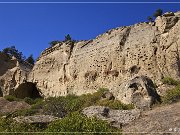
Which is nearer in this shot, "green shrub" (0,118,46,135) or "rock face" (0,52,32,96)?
"green shrub" (0,118,46,135)

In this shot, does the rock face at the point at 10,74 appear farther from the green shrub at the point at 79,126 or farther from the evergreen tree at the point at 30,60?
the green shrub at the point at 79,126

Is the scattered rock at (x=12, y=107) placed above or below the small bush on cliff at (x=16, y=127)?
above

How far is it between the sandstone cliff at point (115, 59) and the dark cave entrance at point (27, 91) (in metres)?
1.33

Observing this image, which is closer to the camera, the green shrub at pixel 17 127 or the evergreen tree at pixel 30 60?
the green shrub at pixel 17 127

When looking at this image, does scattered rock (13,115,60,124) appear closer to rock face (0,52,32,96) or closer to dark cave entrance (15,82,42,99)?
dark cave entrance (15,82,42,99)

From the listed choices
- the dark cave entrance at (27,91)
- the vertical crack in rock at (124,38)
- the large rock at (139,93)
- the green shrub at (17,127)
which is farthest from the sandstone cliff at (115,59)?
the green shrub at (17,127)

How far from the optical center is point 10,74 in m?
49.8

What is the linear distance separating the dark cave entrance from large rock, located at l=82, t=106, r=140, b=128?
23511 millimetres

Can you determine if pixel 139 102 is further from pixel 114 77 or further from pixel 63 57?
pixel 63 57

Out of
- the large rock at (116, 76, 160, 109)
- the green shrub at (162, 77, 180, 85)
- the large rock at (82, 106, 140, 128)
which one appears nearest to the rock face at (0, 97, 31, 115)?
the large rock at (116, 76, 160, 109)

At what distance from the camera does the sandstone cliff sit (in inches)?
1321

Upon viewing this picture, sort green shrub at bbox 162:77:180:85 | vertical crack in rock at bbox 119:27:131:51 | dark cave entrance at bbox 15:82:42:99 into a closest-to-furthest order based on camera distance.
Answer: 1. green shrub at bbox 162:77:180:85
2. vertical crack in rock at bbox 119:27:131:51
3. dark cave entrance at bbox 15:82:42:99

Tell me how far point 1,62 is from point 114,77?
2078cm

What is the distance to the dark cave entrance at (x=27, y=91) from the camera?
1860 inches
